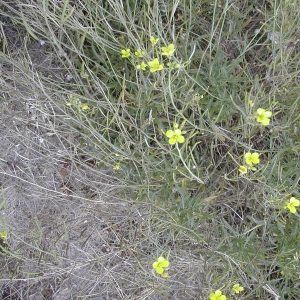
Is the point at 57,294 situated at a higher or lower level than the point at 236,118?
lower

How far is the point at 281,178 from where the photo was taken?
4.50ft

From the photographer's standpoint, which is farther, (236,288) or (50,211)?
(50,211)

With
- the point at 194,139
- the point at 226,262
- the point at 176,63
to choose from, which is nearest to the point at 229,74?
the point at 194,139

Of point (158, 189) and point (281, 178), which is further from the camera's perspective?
point (158, 189)

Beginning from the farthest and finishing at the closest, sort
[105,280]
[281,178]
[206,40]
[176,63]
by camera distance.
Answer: [105,280] → [206,40] → [281,178] → [176,63]

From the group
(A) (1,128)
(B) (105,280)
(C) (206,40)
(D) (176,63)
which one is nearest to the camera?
(D) (176,63)

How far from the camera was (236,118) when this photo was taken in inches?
63.2

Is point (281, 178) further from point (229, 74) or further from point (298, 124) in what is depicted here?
point (229, 74)

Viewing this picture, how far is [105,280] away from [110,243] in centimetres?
16

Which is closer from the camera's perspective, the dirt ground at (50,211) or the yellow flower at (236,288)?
the yellow flower at (236,288)

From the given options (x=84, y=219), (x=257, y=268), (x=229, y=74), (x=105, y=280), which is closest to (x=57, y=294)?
(x=105, y=280)

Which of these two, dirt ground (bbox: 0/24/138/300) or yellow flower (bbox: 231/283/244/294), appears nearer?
yellow flower (bbox: 231/283/244/294)


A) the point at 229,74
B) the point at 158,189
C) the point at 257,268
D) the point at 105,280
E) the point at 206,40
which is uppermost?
the point at 206,40

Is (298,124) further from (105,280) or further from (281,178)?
(105,280)
